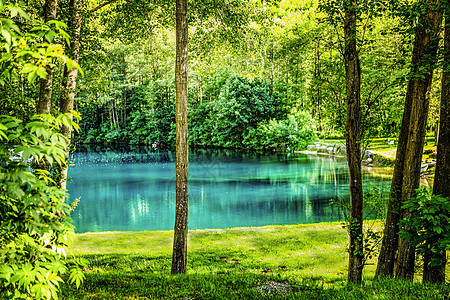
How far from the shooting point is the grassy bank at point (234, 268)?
4902 mm

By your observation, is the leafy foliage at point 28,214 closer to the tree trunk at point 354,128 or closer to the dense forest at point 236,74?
the tree trunk at point 354,128

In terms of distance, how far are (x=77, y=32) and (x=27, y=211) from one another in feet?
22.1

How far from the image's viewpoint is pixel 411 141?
5520 mm

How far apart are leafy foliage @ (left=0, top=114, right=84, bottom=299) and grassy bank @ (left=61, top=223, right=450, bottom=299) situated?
13.1 inches

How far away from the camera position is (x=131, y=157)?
45781 millimetres

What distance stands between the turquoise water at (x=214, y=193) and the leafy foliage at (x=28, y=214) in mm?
7935

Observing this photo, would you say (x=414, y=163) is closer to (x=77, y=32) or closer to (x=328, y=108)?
(x=328, y=108)

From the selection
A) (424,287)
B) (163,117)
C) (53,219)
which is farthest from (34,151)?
(163,117)

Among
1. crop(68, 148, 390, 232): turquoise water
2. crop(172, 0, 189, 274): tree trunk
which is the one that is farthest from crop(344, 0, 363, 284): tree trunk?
crop(68, 148, 390, 232): turquoise water

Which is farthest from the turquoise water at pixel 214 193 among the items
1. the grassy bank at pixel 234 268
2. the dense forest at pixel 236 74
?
the dense forest at pixel 236 74

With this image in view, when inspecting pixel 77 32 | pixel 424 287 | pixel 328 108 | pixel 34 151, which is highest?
pixel 77 32

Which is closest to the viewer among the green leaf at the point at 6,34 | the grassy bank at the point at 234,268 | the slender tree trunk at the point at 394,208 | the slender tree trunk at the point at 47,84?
the green leaf at the point at 6,34

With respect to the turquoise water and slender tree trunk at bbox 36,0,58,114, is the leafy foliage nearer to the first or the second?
slender tree trunk at bbox 36,0,58,114

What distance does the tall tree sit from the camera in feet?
17.0
